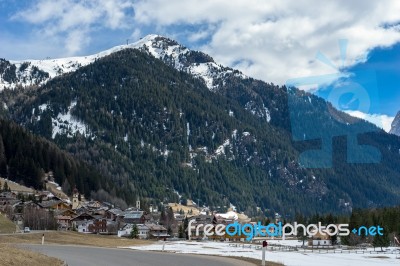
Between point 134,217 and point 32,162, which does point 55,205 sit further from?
point 32,162

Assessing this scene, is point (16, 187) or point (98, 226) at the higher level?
point (16, 187)

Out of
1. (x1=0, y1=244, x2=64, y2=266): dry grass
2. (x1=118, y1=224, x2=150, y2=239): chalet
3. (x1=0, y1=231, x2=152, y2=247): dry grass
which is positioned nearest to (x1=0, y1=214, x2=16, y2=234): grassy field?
(x1=0, y1=231, x2=152, y2=247): dry grass

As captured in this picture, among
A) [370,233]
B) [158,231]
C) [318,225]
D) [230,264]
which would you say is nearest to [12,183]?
[158,231]

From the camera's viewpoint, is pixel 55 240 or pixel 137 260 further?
pixel 55 240

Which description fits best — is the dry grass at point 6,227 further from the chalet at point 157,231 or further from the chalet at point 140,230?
the chalet at point 157,231

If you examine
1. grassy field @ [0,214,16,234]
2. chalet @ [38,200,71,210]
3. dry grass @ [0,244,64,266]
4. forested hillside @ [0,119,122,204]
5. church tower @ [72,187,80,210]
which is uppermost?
forested hillside @ [0,119,122,204]

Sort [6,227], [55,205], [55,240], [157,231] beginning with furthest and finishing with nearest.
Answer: [157,231] → [55,205] → [6,227] → [55,240]

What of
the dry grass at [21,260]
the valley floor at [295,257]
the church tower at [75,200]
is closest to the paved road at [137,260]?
the dry grass at [21,260]

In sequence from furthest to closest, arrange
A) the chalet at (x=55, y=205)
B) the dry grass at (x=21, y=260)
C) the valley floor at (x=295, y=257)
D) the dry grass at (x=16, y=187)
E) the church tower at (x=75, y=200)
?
the church tower at (x=75, y=200), the dry grass at (x=16, y=187), the chalet at (x=55, y=205), the valley floor at (x=295, y=257), the dry grass at (x=21, y=260)

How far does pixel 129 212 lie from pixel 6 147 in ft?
165

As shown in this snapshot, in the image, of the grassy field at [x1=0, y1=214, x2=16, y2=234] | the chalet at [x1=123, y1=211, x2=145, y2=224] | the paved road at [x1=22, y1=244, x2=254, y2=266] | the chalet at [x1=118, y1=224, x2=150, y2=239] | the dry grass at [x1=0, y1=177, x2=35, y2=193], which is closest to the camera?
the paved road at [x1=22, y1=244, x2=254, y2=266]

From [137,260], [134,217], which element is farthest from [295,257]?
[134,217]

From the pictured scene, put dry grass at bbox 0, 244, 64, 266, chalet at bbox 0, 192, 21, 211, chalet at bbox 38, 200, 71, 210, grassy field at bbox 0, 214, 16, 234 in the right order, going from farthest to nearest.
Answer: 1. chalet at bbox 38, 200, 71, 210
2. chalet at bbox 0, 192, 21, 211
3. grassy field at bbox 0, 214, 16, 234
4. dry grass at bbox 0, 244, 64, 266

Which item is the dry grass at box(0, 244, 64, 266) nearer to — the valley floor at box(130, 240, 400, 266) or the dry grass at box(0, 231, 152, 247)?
the valley floor at box(130, 240, 400, 266)
